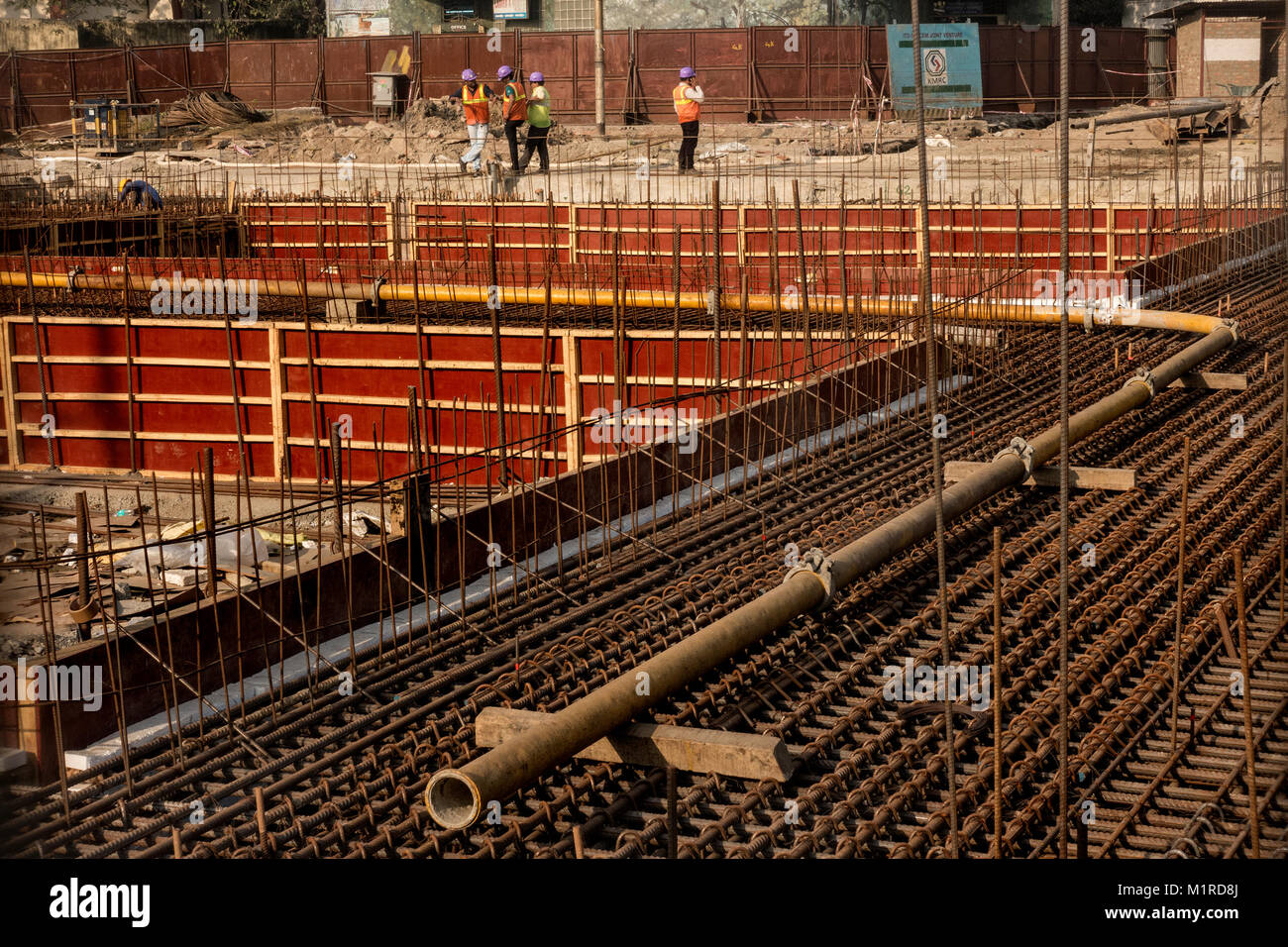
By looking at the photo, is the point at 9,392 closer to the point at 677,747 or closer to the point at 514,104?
the point at 514,104

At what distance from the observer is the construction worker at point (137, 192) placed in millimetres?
21250

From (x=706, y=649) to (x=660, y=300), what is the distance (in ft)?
32.3

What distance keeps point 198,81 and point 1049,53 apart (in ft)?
64.3

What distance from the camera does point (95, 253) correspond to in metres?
20.7

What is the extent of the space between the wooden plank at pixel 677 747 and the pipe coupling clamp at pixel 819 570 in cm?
121

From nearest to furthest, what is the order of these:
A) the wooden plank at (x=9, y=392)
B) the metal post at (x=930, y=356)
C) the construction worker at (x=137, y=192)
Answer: the metal post at (x=930, y=356) → the wooden plank at (x=9, y=392) → the construction worker at (x=137, y=192)

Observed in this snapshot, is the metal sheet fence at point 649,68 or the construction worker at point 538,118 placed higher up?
the metal sheet fence at point 649,68

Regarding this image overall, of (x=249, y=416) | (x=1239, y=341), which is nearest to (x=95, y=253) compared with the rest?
(x=249, y=416)

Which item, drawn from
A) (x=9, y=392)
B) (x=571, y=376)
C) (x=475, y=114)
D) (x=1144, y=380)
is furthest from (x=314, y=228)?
(x=1144, y=380)

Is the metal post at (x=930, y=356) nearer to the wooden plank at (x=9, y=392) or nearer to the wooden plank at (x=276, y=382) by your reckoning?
the wooden plank at (x=276, y=382)

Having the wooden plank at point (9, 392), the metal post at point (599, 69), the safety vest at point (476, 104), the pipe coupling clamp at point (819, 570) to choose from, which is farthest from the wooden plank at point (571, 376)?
the metal post at point (599, 69)

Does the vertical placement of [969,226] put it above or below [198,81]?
below
